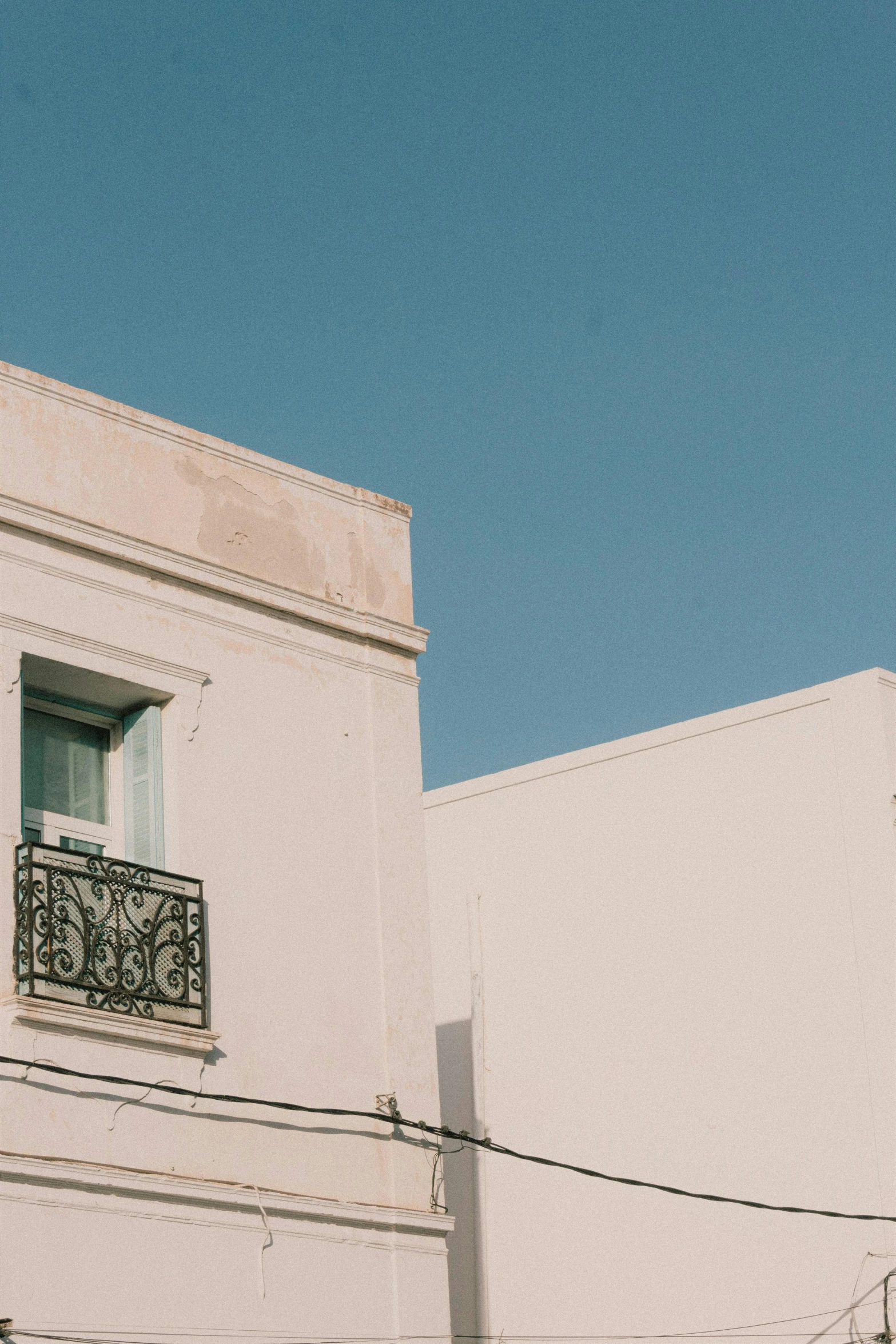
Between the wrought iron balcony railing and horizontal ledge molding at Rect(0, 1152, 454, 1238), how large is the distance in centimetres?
88

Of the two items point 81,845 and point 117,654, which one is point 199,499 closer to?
point 117,654

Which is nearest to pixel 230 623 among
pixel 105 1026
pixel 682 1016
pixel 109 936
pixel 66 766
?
pixel 66 766

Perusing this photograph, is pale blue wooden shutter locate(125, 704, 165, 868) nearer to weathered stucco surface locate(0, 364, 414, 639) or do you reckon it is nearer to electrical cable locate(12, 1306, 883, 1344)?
weathered stucco surface locate(0, 364, 414, 639)

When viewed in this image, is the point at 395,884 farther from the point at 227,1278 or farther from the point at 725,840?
the point at 725,840

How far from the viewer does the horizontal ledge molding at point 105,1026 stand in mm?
10367

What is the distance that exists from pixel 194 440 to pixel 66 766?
2.45 metres

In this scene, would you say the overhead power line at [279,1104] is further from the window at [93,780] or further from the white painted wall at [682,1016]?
the window at [93,780]

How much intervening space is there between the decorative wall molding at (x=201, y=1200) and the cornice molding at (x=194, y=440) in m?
4.76

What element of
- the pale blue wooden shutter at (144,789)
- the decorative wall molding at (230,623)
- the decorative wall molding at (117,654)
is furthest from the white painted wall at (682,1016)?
the pale blue wooden shutter at (144,789)

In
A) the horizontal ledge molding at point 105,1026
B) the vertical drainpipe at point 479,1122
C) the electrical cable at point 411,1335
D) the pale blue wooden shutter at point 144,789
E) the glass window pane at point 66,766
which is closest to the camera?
the electrical cable at point 411,1335

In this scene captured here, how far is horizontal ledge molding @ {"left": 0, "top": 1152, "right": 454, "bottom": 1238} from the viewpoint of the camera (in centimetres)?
1016

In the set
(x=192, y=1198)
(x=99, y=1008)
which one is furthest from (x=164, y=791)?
(x=192, y=1198)

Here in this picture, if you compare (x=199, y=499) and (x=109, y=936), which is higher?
(x=199, y=499)

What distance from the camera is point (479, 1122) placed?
1798 centimetres
